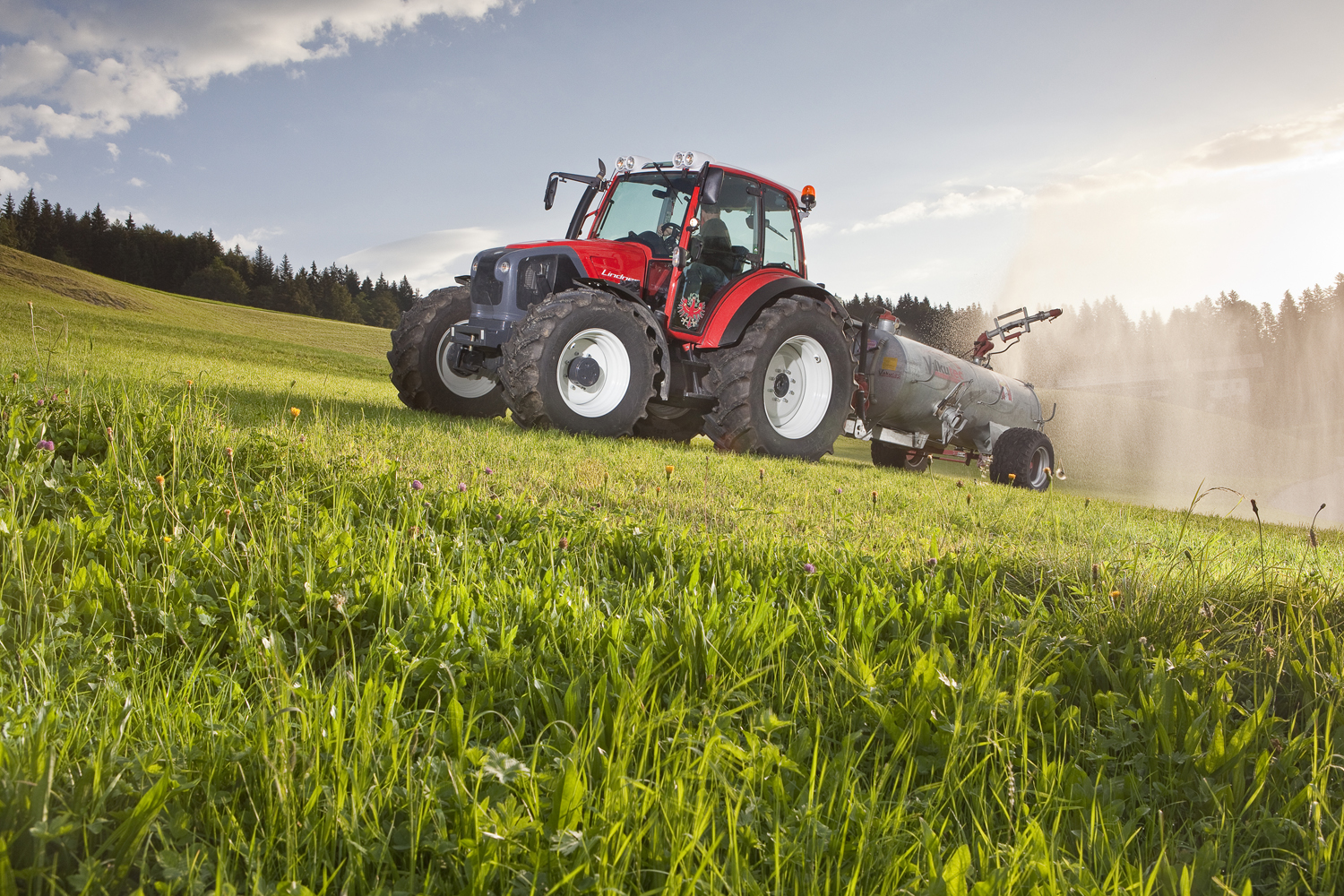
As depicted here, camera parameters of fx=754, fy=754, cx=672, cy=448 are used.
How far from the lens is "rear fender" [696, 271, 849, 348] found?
22.5 feet

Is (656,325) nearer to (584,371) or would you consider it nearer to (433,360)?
(584,371)

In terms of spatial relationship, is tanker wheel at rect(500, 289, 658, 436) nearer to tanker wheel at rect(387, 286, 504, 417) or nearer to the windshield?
the windshield

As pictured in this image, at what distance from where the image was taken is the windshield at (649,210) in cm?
720

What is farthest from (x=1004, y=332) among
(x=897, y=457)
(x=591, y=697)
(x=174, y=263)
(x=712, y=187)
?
(x=174, y=263)

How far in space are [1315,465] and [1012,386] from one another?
1442 inches

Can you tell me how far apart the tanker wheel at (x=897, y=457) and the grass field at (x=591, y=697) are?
7.36 metres

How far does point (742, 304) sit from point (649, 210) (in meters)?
1.38

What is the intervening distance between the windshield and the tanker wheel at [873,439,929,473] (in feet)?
16.6

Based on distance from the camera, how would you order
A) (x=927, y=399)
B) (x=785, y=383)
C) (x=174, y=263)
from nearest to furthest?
(x=785, y=383), (x=927, y=399), (x=174, y=263)

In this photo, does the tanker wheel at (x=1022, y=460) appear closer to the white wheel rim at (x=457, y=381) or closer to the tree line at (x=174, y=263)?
the white wheel rim at (x=457, y=381)

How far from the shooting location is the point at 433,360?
25.7 ft

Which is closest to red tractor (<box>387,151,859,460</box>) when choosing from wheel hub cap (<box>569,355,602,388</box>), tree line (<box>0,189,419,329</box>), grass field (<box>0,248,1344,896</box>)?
wheel hub cap (<box>569,355,602,388</box>)

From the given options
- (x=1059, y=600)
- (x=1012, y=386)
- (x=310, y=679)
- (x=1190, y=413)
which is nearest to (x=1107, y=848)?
(x=1059, y=600)

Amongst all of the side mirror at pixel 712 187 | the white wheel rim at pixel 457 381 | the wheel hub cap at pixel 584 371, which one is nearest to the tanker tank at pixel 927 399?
the side mirror at pixel 712 187
